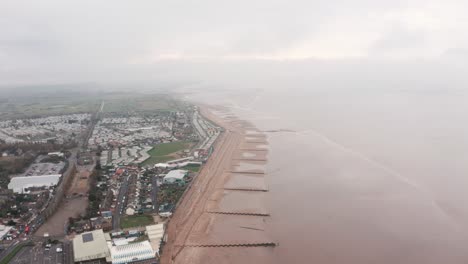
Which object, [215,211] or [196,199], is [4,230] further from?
[215,211]

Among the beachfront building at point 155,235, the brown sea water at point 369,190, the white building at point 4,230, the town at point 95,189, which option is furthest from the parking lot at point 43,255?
the brown sea water at point 369,190

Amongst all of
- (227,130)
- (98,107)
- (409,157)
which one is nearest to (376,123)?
(409,157)

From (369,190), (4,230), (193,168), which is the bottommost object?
(4,230)

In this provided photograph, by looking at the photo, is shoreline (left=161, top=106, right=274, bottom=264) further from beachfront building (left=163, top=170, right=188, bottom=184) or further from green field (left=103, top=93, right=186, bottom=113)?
green field (left=103, top=93, right=186, bottom=113)

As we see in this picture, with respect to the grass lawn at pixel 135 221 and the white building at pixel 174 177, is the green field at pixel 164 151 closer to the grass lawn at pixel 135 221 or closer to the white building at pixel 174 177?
the white building at pixel 174 177

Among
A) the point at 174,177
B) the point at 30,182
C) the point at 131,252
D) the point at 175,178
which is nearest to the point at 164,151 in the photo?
the point at 174,177

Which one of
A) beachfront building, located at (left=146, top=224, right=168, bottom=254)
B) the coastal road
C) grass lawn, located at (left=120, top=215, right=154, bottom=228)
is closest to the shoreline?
the coastal road
